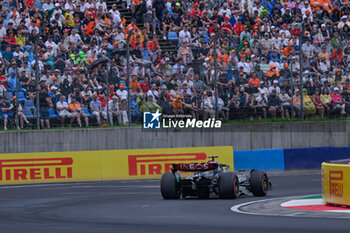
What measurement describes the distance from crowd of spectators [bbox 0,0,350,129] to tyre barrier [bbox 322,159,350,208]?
10.00 meters

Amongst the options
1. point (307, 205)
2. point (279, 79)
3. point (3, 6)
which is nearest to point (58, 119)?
point (3, 6)

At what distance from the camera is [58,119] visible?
22.6m

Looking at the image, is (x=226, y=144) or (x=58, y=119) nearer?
(x=58, y=119)

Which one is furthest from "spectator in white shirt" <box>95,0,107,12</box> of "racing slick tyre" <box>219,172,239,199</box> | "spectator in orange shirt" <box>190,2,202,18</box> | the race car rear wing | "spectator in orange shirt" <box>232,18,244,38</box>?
"racing slick tyre" <box>219,172,239,199</box>

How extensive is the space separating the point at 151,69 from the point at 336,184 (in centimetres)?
1128

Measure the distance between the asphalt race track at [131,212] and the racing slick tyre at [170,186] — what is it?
21 centimetres

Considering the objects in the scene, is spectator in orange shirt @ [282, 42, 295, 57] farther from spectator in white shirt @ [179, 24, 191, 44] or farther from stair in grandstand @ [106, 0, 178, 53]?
stair in grandstand @ [106, 0, 178, 53]

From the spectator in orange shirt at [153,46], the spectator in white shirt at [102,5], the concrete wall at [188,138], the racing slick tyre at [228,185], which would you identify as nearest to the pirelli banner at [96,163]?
the concrete wall at [188,138]

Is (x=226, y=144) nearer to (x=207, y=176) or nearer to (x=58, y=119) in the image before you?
(x=58, y=119)

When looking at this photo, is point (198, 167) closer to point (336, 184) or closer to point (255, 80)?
point (336, 184)

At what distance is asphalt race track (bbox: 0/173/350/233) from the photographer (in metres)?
10.6

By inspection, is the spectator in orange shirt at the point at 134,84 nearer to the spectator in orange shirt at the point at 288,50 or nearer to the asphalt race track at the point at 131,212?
the asphalt race track at the point at 131,212

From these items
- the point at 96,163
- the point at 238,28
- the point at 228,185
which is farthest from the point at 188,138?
the point at 228,185

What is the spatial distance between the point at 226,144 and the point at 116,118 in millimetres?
3683
